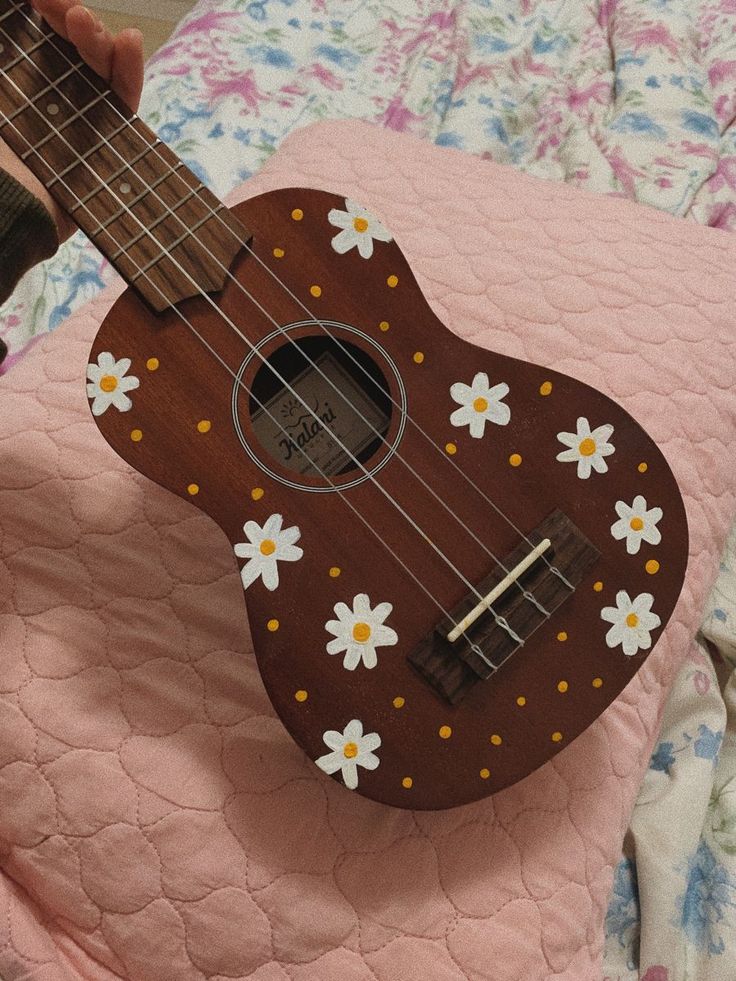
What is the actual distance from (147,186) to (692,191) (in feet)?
2.73

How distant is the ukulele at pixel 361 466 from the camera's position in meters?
0.59

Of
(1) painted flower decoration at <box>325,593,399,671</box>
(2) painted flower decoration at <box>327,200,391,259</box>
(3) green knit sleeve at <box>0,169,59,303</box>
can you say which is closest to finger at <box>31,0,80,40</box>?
(3) green knit sleeve at <box>0,169,59,303</box>

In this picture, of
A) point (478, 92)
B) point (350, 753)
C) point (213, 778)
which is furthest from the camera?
point (478, 92)

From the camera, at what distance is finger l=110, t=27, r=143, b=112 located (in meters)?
0.65

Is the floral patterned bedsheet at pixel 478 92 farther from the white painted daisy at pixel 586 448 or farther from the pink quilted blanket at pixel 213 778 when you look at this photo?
the white painted daisy at pixel 586 448

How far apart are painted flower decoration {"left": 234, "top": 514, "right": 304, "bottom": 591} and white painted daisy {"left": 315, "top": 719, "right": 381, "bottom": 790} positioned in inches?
5.0

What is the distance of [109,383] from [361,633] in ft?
0.96

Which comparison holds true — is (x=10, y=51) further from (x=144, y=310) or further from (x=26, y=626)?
(x=26, y=626)

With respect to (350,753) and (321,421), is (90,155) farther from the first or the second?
(350,753)

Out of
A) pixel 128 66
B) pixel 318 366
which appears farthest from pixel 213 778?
pixel 128 66

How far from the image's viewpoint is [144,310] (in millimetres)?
628

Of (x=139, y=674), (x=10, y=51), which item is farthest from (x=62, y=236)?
(x=139, y=674)

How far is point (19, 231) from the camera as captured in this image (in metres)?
0.67

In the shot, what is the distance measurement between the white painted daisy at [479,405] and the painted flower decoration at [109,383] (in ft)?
0.90
